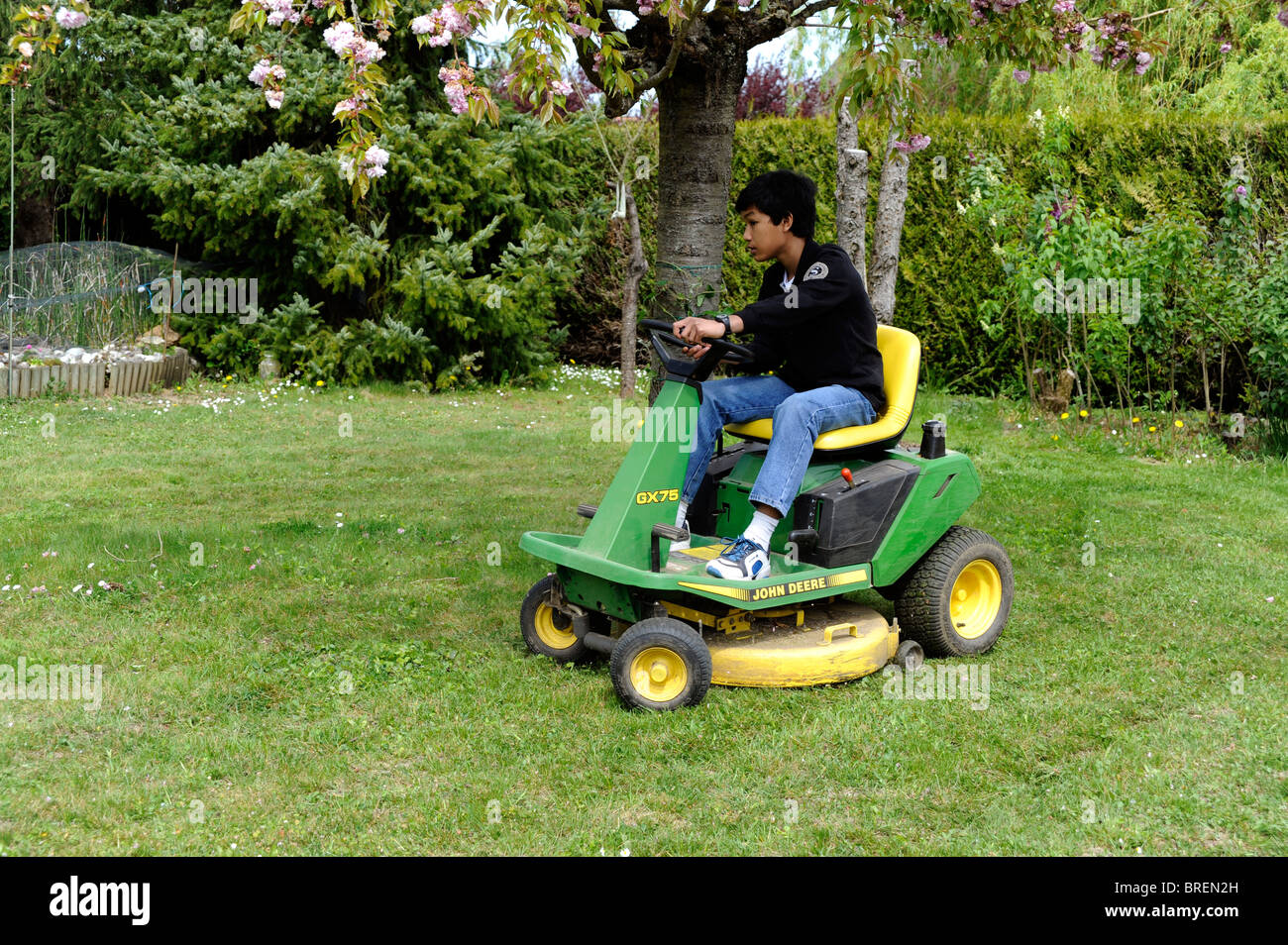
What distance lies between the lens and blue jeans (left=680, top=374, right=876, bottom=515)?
4.19 meters

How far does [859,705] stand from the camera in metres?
4.07

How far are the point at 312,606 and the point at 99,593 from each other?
34.5 inches

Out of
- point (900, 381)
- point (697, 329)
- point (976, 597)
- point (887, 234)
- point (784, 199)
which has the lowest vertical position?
point (976, 597)

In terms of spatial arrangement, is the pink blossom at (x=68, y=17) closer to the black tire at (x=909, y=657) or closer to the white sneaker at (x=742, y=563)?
the white sneaker at (x=742, y=563)

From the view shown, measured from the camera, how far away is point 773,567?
14.1 ft

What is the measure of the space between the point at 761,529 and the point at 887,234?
5.47m

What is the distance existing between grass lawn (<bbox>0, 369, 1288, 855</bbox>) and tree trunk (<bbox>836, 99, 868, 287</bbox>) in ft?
7.48

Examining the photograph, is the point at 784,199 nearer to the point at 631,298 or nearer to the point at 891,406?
the point at 891,406

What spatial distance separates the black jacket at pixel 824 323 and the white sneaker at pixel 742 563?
2.48 feet

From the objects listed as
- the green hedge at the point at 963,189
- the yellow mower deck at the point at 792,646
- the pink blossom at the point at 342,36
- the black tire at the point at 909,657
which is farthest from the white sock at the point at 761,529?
the green hedge at the point at 963,189

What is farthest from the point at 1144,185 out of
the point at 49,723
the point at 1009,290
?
the point at 49,723

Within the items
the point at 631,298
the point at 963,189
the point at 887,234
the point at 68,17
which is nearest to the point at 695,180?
the point at 68,17
